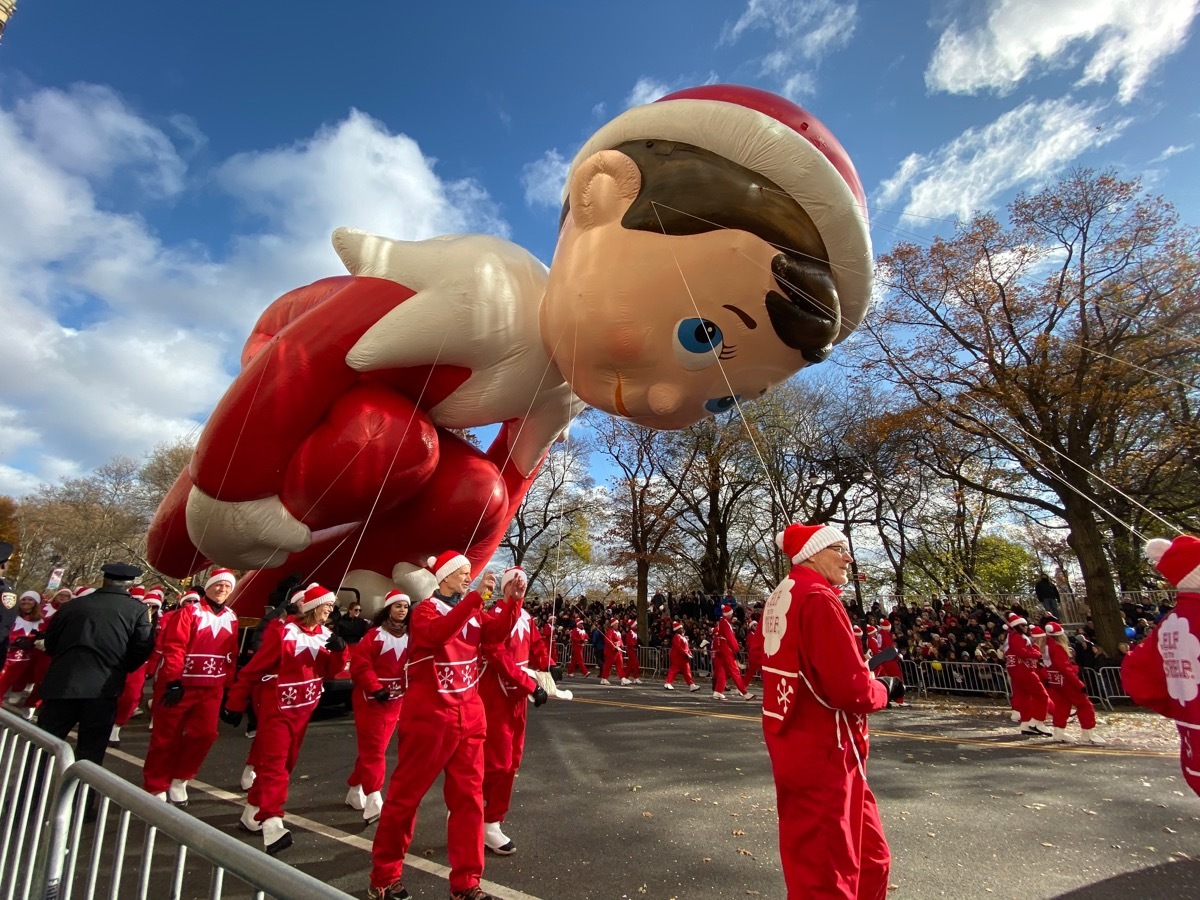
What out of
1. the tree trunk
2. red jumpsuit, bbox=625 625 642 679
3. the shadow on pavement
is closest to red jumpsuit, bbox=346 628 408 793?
the shadow on pavement

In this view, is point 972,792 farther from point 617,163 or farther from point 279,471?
point 279,471

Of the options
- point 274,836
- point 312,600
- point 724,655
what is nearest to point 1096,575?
point 724,655

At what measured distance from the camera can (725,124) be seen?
442cm

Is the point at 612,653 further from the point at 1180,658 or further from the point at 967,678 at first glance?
the point at 1180,658

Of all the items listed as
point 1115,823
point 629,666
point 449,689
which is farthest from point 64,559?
point 1115,823

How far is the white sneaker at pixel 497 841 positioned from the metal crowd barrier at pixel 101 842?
1.59m

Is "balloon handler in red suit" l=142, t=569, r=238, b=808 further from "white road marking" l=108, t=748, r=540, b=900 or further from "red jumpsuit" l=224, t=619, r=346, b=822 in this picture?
"white road marking" l=108, t=748, r=540, b=900

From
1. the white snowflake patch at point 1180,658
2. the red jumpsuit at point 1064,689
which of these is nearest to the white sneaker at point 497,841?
the white snowflake patch at point 1180,658

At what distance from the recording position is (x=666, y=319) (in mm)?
4691

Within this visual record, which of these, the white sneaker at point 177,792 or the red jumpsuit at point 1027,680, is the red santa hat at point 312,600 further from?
the red jumpsuit at point 1027,680

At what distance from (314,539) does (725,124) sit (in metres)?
5.52

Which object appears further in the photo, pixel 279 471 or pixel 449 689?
pixel 279 471

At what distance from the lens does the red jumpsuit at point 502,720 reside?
13.9 ft

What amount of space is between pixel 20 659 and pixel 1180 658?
12.1m
